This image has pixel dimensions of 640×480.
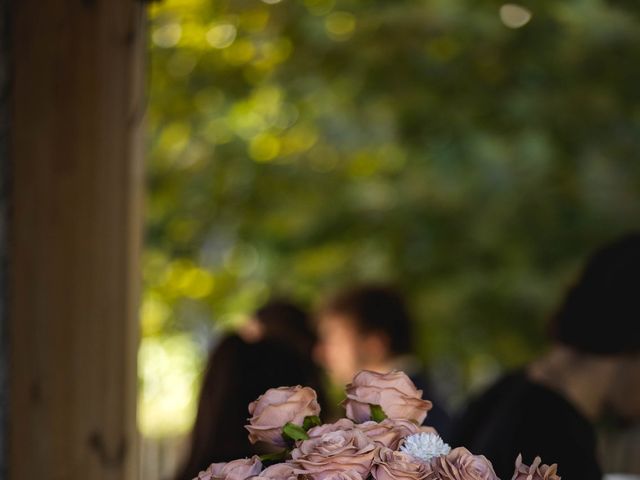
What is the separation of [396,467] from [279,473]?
0.12m

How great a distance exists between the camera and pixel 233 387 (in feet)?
9.20

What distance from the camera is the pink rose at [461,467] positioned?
1.25m

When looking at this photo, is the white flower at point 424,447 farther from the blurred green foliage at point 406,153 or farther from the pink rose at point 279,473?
the blurred green foliage at point 406,153

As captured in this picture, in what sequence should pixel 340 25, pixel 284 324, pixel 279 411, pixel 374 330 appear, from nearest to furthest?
pixel 279 411
pixel 284 324
pixel 374 330
pixel 340 25

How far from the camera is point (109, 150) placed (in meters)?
2.46

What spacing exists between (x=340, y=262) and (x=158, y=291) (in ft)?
3.56

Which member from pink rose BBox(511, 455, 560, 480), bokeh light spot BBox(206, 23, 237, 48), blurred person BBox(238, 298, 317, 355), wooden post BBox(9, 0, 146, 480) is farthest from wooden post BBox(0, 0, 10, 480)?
bokeh light spot BBox(206, 23, 237, 48)

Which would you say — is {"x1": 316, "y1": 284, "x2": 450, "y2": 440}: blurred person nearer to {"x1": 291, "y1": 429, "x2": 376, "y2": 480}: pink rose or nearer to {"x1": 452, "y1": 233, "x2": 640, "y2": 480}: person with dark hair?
{"x1": 452, "y1": 233, "x2": 640, "y2": 480}: person with dark hair

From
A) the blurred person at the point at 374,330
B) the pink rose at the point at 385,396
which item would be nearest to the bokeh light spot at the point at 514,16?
the blurred person at the point at 374,330

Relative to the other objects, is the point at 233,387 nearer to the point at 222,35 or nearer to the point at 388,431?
the point at 388,431

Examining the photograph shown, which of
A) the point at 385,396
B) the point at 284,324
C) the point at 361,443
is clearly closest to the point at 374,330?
the point at 284,324

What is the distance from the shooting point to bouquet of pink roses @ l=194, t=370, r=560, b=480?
126 centimetres

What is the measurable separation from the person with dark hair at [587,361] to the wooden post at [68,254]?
793 millimetres

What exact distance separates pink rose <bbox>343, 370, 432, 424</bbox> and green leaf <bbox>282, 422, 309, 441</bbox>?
3.3 inches
